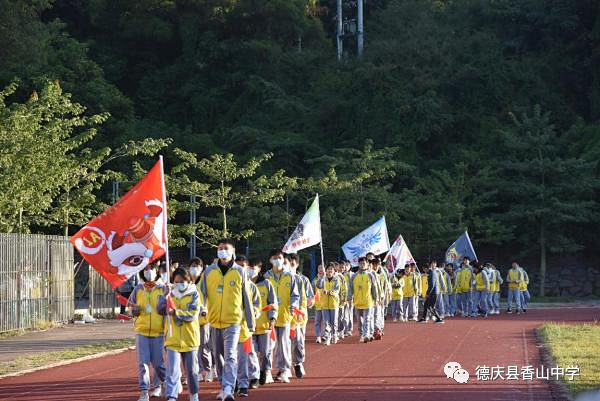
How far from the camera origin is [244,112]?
5541 cm

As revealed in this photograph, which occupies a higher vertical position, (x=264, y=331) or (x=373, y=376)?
(x=264, y=331)

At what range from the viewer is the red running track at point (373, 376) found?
48.2 ft

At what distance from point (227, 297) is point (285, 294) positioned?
2849mm

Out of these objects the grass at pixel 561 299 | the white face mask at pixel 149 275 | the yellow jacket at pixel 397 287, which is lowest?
the grass at pixel 561 299

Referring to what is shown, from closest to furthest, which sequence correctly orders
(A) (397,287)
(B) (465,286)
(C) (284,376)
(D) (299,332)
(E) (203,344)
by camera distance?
(C) (284,376)
(E) (203,344)
(D) (299,332)
(A) (397,287)
(B) (465,286)

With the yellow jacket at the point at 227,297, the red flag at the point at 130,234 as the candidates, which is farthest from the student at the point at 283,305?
the red flag at the point at 130,234

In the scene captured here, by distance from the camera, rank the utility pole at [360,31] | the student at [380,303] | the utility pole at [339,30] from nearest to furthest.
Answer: the student at [380,303], the utility pole at [360,31], the utility pole at [339,30]

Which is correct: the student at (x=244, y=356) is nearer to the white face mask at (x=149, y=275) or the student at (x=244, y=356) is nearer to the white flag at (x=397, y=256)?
the white face mask at (x=149, y=275)

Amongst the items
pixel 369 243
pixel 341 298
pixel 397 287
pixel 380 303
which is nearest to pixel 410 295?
pixel 397 287

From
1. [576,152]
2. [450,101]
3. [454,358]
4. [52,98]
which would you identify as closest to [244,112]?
[450,101]

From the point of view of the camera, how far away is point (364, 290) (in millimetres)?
24812

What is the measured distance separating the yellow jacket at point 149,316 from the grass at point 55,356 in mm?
4437

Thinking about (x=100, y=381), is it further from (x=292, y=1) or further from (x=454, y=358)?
(x=292, y=1)

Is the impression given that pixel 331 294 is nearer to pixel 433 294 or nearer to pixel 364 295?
pixel 364 295
